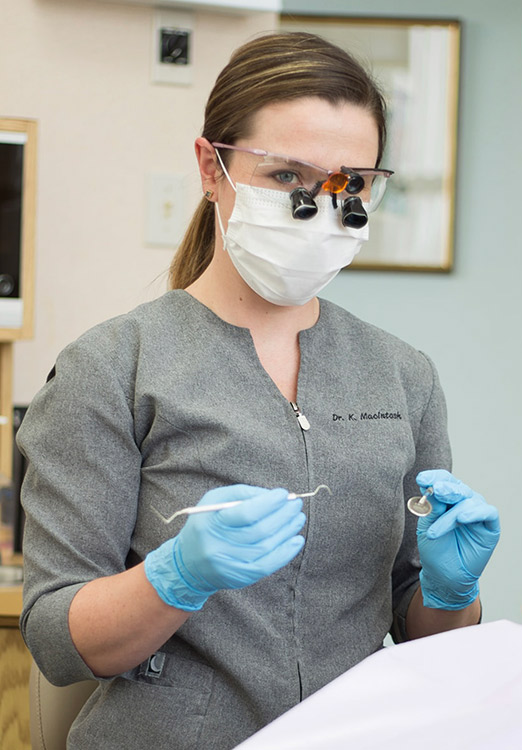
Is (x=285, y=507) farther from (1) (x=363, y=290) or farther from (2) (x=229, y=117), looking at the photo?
(1) (x=363, y=290)

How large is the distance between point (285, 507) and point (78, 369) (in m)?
0.31

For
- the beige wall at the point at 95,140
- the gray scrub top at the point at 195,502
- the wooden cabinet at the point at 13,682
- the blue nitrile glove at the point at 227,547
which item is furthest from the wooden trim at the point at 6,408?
the blue nitrile glove at the point at 227,547

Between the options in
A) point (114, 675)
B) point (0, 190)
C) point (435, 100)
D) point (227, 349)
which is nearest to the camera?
point (114, 675)

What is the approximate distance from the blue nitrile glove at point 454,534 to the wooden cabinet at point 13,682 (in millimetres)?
814

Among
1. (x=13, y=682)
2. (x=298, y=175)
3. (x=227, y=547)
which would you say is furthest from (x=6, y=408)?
(x=227, y=547)

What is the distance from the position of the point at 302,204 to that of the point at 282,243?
6 centimetres

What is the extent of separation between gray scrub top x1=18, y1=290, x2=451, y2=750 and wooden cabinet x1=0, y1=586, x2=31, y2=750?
530 mm

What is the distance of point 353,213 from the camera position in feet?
3.40

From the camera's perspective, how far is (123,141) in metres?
1.88

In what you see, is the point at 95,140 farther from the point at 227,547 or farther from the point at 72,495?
the point at 227,547

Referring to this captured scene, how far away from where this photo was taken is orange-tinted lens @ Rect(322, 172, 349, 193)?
1.02 metres

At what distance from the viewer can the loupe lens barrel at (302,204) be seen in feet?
3.32

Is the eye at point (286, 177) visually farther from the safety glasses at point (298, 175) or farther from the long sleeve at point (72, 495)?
the long sleeve at point (72, 495)

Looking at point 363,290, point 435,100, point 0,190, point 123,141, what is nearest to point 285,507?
point 0,190
